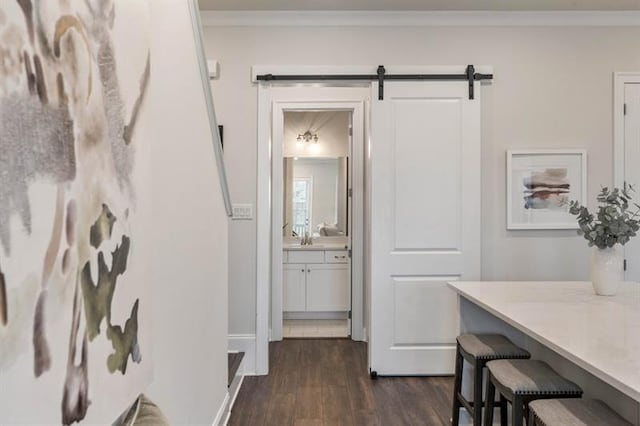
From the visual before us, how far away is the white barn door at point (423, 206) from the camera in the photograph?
9.79 ft

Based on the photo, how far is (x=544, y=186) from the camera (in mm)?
3074

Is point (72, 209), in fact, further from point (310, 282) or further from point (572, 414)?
point (310, 282)

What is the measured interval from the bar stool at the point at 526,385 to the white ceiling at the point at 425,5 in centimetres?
259

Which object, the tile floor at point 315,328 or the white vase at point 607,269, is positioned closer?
the white vase at point 607,269

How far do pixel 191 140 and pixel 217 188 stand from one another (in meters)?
0.45

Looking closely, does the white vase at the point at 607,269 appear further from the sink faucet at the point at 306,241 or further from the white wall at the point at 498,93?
the sink faucet at the point at 306,241

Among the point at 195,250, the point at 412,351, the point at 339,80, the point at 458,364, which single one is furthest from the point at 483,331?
the point at 339,80

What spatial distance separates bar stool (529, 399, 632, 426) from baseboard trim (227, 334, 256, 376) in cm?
214

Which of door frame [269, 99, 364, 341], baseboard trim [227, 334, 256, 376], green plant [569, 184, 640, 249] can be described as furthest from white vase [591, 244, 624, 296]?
baseboard trim [227, 334, 256, 376]

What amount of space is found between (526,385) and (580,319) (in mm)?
332

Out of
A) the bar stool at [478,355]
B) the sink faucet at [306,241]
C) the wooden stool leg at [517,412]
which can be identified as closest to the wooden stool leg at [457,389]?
the bar stool at [478,355]

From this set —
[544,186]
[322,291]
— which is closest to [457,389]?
[544,186]

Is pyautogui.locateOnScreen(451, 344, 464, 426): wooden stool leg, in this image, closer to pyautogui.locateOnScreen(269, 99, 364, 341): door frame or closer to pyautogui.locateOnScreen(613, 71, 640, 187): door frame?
pyautogui.locateOnScreen(269, 99, 364, 341): door frame

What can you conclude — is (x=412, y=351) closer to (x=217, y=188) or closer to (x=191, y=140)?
(x=217, y=188)
